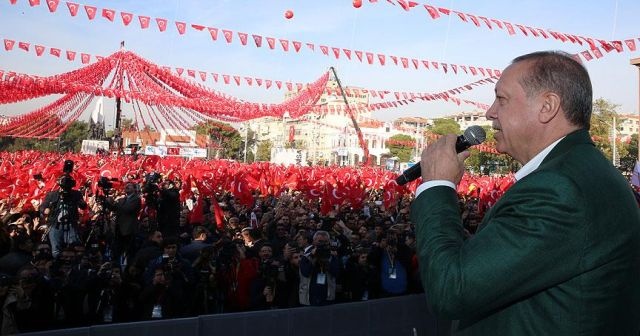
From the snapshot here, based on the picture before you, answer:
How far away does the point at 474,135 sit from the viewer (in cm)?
176

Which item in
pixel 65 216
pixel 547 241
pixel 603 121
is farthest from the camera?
pixel 603 121

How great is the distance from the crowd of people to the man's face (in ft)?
10.0

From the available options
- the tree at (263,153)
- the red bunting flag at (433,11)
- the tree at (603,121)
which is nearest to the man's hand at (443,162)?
the red bunting flag at (433,11)

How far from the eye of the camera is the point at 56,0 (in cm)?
1580

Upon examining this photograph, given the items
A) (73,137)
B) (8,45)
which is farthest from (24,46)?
(73,137)

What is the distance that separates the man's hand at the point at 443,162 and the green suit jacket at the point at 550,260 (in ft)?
0.54

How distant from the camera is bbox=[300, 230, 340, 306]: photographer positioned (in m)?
6.85

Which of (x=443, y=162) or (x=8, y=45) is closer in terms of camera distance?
(x=443, y=162)

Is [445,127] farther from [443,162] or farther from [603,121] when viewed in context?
[443,162]

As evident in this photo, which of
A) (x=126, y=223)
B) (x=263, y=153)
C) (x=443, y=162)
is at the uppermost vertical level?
(x=263, y=153)

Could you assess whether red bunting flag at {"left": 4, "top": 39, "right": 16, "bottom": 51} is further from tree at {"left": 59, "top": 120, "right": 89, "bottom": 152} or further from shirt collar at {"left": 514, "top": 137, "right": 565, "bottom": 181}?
tree at {"left": 59, "top": 120, "right": 89, "bottom": 152}

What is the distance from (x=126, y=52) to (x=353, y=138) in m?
70.6

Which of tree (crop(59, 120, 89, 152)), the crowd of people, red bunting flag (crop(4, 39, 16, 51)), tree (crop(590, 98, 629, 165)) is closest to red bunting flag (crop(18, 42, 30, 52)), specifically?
red bunting flag (crop(4, 39, 16, 51))

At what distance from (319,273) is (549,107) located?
5.79 meters
